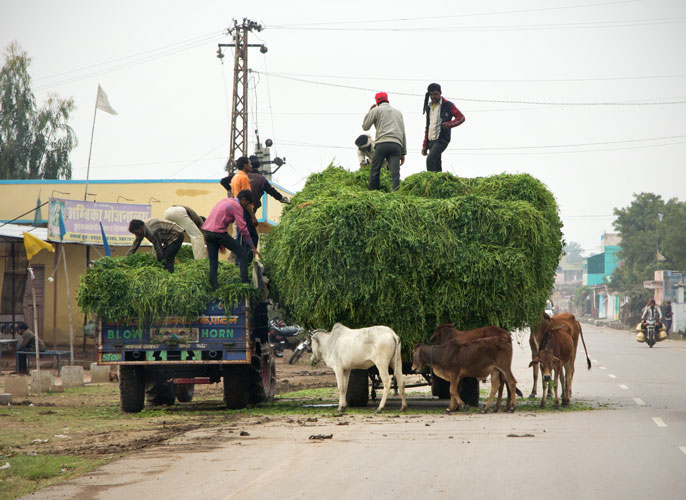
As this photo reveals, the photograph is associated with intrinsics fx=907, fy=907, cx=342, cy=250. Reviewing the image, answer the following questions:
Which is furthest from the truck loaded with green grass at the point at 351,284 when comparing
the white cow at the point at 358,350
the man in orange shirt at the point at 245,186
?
the man in orange shirt at the point at 245,186

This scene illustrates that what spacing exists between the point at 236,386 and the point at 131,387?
1.58 metres

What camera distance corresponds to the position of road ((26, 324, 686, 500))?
725 centimetres

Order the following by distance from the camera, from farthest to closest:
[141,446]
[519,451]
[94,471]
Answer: [141,446] → [519,451] → [94,471]

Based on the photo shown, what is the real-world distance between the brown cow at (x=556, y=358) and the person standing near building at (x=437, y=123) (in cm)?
406

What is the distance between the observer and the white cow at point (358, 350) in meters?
12.7

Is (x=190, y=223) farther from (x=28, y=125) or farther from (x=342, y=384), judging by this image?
(x=28, y=125)

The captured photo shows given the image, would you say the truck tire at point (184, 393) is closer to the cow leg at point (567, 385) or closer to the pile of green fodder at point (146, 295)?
the pile of green fodder at point (146, 295)

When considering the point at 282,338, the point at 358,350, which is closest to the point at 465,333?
the point at 358,350

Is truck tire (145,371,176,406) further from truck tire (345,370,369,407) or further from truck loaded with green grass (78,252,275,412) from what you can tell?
truck tire (345,370,369,407)

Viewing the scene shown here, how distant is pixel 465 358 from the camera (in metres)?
12.7

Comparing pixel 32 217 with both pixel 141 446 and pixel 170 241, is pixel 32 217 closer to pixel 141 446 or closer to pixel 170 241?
pixel 170 241

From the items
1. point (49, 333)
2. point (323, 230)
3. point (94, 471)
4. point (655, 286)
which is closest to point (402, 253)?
point (323, 230)

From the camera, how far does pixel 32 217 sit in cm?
3094

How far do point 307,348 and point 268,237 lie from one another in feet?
43.6
